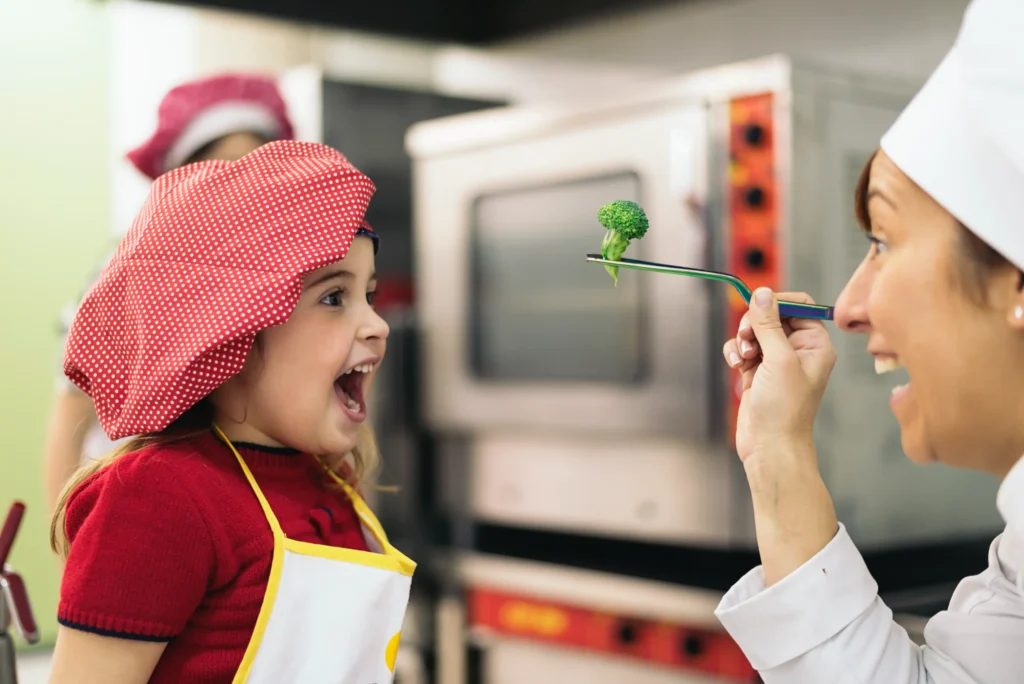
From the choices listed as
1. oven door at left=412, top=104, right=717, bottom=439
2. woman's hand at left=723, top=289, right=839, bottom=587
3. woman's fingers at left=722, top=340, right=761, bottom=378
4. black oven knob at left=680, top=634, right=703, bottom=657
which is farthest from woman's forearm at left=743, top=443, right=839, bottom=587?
black oven knob at left=680, top=634, right=703, bottom=657

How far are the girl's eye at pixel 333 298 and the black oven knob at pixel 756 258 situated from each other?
3.09 ft

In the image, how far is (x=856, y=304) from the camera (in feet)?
2.89

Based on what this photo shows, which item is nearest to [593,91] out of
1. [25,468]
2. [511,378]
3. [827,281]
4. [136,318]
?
[511,378]

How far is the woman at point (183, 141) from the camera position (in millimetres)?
1658

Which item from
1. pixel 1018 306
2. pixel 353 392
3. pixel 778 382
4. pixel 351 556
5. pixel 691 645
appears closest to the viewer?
pixel 1018 306

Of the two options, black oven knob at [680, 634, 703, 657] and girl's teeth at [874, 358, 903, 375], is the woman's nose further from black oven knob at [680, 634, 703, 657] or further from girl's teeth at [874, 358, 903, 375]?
black oven knob at [680, 634, 703, 657]

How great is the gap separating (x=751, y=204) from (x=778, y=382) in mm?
943

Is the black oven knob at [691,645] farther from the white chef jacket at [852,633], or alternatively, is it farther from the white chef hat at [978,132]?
the white chef hat at [978,132]

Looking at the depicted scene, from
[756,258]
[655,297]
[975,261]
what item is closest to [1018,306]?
[975,261]

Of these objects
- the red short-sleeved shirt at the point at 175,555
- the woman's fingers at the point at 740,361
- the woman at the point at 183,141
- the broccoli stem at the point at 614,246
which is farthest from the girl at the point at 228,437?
the woman at the point at 183,141

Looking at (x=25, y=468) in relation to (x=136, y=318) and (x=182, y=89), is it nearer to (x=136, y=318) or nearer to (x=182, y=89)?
(x=182, y=89)

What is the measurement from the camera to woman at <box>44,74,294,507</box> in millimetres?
1658

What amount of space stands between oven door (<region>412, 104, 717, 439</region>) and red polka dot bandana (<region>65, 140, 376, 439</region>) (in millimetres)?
841

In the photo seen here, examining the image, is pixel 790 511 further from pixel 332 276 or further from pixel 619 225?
pixel 332 276
